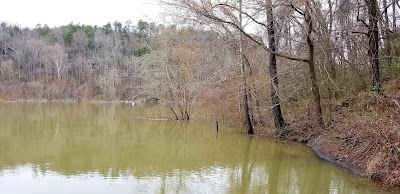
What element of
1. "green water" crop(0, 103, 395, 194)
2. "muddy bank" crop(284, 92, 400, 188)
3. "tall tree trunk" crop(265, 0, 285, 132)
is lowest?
"green water" crop(0, 103, 395, 194)

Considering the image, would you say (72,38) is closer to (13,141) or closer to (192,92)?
(192,92)

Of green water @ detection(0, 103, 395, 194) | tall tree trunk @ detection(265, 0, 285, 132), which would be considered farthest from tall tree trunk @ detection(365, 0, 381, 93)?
tall tree trunk @ detection(265, 0, 285, 132)

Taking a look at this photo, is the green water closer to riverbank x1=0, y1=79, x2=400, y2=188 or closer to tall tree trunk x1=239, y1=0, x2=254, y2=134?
riverbank x1=0, y1=79, x2=400, y2=188

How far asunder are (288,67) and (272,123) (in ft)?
10.3

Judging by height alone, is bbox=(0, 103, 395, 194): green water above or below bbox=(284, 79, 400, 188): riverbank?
below

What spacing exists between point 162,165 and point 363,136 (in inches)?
235

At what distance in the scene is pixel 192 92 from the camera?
2684 cm

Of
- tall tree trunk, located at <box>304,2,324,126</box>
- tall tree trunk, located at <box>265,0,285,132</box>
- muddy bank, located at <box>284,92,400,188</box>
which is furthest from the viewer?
tall tree trunk, located at <box>265,0,285,132</box>

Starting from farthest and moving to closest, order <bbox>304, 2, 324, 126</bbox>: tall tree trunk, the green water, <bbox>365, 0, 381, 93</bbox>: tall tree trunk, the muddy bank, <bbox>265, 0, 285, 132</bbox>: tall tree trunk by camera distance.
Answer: <bbox>265, 0, 285, 132</bbox>: tall tree trunk, <bbox>304, 2, 324, 126</bbox>: tall tree trunk, <bbox>365, 0, 381, 93</bbox>: tall tree trunk, the green water, the muddy bank

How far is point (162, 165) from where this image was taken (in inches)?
509

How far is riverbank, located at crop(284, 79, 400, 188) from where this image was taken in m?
9.91

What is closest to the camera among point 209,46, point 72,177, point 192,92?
point 72,177

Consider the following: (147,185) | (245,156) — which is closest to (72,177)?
(147,185)

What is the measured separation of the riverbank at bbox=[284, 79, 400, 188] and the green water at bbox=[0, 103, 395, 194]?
0.45m
